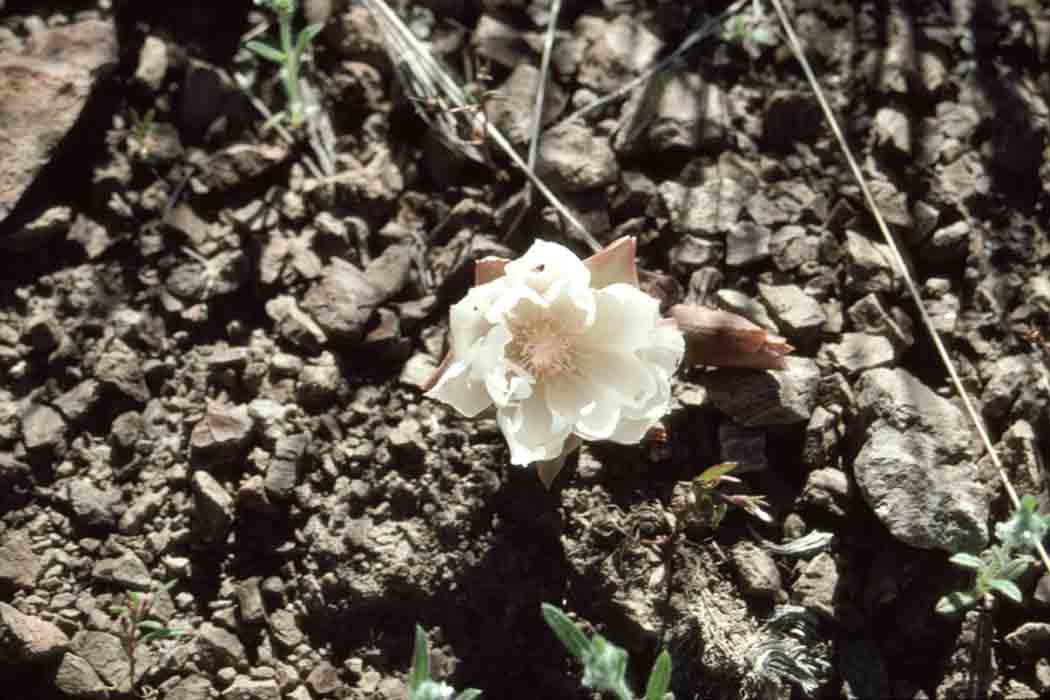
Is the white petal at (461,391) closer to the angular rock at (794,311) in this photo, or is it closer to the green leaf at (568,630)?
the green leaf at (568,630)

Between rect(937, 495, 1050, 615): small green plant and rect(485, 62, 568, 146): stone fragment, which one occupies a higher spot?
rect(485, 62, 568, 146): stone fragment

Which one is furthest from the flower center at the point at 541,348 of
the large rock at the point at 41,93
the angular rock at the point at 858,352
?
the large rock at the point at 41,93

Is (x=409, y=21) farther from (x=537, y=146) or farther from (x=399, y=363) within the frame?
(x=399, y=363)

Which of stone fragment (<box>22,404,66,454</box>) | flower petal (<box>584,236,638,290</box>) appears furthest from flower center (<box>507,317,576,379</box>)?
stone fragment (<box>22,404,66,454</box>)

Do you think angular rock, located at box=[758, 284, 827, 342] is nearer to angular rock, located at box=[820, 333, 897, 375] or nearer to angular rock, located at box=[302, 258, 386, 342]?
angular rock, located at box=[820, 333, 897, 375]

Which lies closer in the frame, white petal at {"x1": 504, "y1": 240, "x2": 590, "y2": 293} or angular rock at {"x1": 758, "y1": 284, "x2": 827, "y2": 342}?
white petal at {"x1": 504, "y1": 240, "x2": 590, "y2": 293}

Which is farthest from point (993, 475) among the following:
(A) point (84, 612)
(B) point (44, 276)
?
(B) point (44, 276)

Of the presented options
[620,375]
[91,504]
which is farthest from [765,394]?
[91,504]
